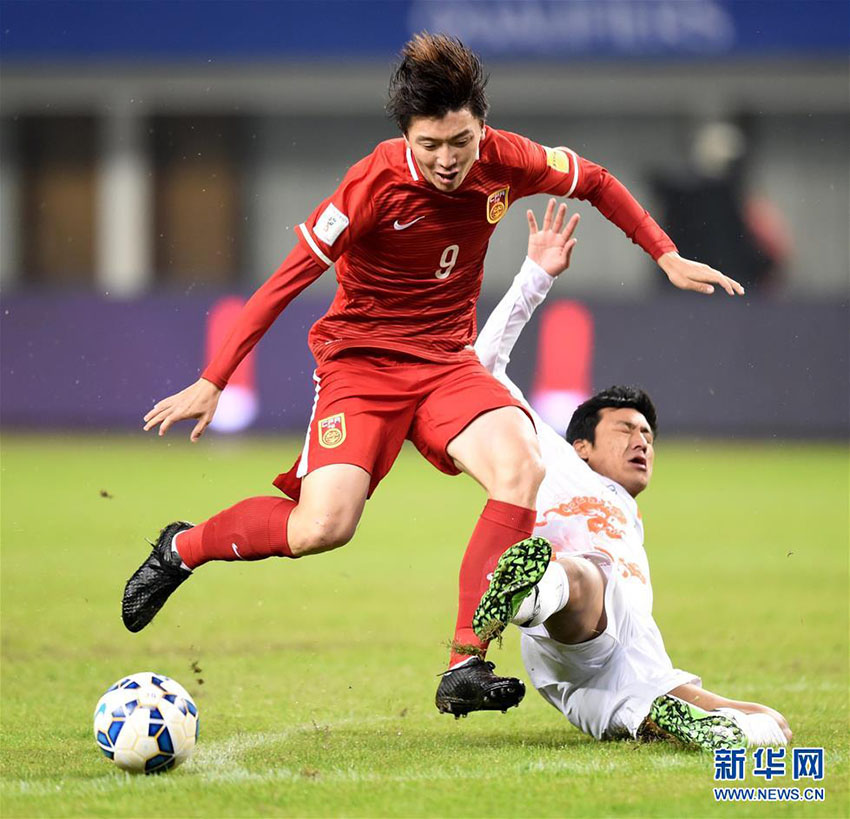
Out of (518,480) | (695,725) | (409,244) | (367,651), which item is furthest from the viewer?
(367,651)

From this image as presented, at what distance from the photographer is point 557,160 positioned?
5.30 meters

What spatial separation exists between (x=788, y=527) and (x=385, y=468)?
5.81m

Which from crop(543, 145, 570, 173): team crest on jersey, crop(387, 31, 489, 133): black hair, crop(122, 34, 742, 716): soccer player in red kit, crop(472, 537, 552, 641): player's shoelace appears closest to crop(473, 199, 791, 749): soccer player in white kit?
crop(472, 537, 552, 641): player's shoelace

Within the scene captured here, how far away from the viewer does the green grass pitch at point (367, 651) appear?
397 cm

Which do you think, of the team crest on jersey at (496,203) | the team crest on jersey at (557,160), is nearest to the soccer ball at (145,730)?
the team crest on jersey at (496,203)

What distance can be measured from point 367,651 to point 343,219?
230cm

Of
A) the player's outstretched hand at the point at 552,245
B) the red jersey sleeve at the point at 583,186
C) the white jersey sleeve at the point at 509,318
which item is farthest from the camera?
the player's outstretched hand at the point at 552,245

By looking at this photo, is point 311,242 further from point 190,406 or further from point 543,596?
point 543,596

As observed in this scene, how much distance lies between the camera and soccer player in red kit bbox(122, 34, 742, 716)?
4.73 metres

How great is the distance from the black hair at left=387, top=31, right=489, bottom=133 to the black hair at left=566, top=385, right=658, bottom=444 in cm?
110

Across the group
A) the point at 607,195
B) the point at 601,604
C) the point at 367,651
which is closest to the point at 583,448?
the point at 601,604

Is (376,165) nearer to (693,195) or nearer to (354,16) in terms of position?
(693,195)

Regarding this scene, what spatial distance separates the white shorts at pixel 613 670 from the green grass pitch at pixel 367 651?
111mm

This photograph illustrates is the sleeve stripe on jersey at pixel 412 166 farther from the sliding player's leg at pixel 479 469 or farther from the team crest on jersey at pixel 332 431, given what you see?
the team crest on jersey at pixel 332 431
